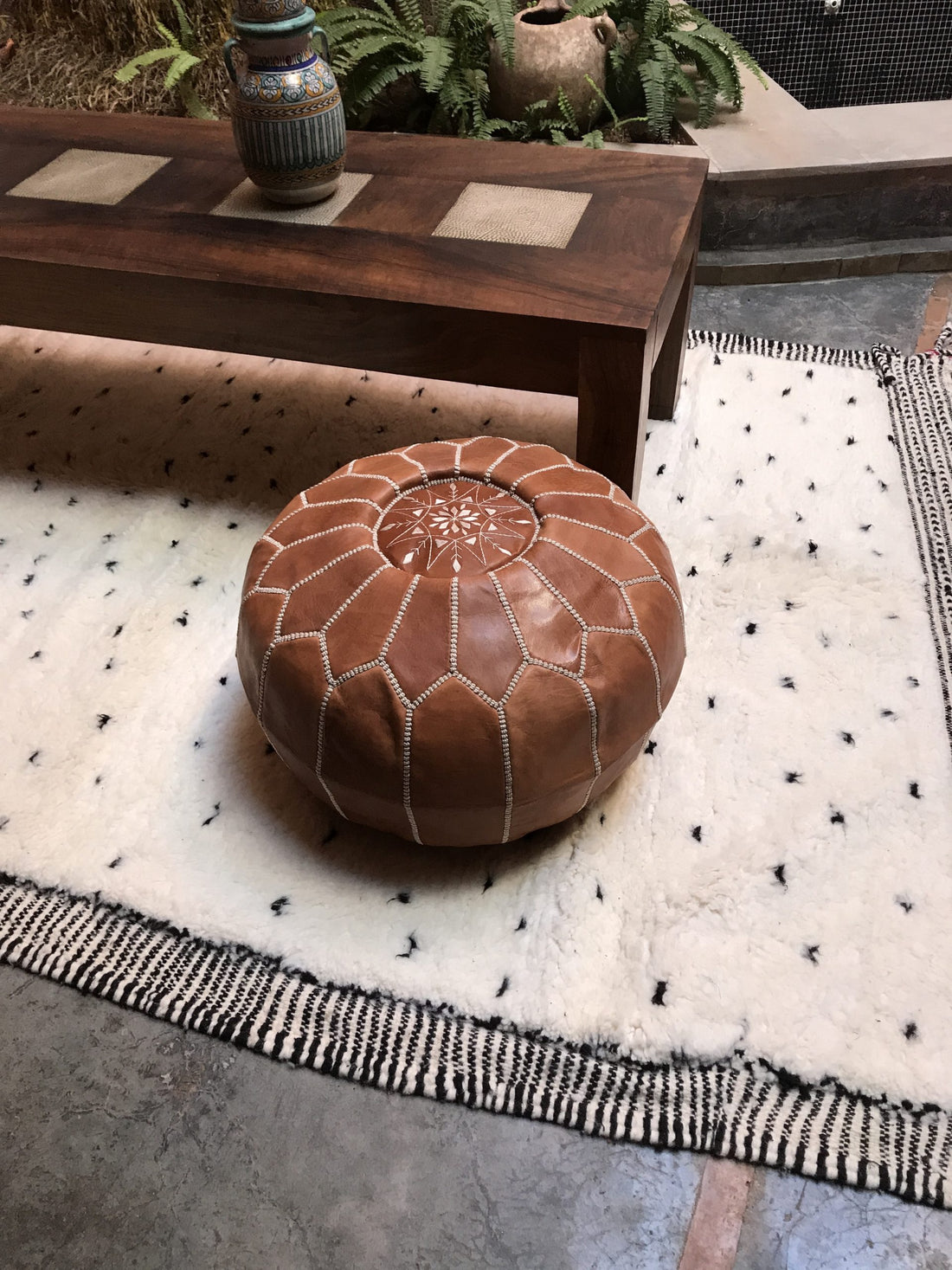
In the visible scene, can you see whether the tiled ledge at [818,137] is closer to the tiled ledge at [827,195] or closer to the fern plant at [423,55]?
the tiled ledge at [827,195]

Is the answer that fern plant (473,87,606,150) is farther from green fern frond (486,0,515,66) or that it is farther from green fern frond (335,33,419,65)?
green fern frond (335,33,419,65)

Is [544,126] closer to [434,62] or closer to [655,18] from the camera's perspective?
[434,62]

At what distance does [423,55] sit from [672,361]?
4.52 ft

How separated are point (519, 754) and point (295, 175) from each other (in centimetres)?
126

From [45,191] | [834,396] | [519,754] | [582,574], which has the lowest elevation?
[834,396]

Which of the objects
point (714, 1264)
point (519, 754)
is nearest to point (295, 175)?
point (519, 754)

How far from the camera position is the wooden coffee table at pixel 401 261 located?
64.8 inches

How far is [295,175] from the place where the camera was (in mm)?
1869

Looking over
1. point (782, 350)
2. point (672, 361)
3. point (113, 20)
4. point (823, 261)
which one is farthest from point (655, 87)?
point (113, 20)

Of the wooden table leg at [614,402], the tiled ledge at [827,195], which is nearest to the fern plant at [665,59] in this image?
the tiled ledge at [827,195]

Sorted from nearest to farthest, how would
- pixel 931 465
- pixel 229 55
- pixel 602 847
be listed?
pixel 602 847
pixel 229 55
pixel 931 465

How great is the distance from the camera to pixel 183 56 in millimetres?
2891

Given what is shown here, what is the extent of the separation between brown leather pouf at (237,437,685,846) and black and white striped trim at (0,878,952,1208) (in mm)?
247

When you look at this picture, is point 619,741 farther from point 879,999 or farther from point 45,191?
point 45,191
